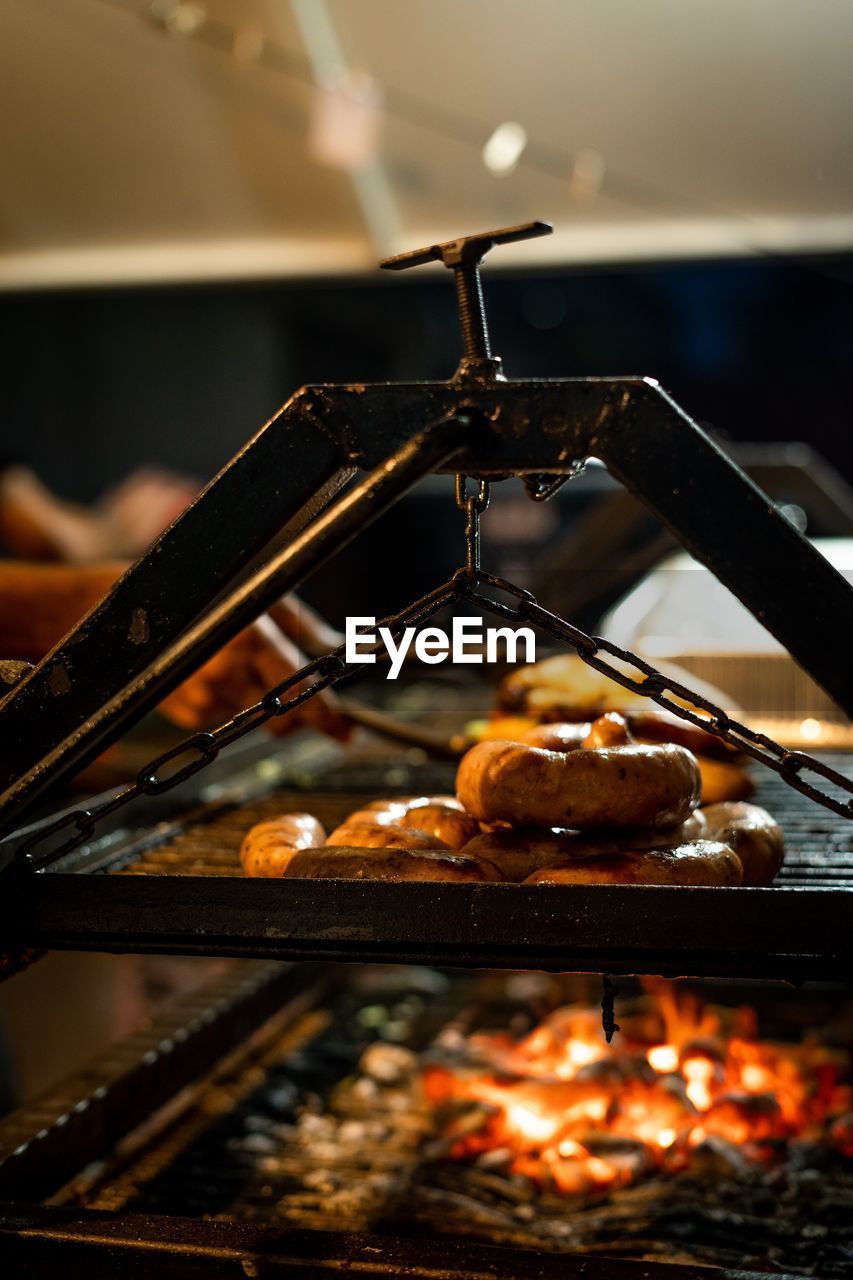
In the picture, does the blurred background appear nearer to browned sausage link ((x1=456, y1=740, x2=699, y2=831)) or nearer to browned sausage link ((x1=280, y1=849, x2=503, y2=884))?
browned sausage link ((x1=456, y1=740, x2=699, y2=831))

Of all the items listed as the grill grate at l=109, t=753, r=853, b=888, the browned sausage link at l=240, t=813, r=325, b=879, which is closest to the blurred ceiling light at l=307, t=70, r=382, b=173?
the grill grate at l=109, t=753, r=853, b=888

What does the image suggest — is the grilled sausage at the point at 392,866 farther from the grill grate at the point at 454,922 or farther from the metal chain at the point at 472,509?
the metal chain at the point at 472,509

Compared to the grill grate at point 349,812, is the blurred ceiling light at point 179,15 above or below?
above

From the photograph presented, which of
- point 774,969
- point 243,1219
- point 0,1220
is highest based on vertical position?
point 774,969

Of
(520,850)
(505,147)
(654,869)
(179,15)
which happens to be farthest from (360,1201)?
(505,147)

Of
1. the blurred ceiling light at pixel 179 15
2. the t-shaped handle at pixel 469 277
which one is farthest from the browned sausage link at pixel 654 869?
the blurred ceiling light at pixel 179 15

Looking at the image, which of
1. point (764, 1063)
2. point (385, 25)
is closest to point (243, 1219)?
point (764, 1063)

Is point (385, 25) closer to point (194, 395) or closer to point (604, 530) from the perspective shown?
point (604, 530)
